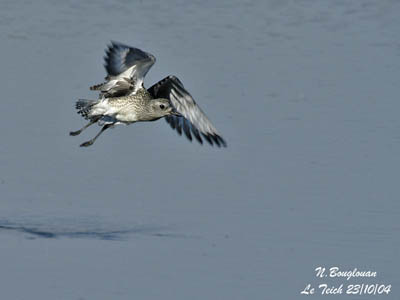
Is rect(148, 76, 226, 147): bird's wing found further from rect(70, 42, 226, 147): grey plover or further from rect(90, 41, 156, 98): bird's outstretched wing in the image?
rect(90, 41, 156, 98): bird's outstretched wing

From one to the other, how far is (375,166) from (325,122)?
56.9 inches

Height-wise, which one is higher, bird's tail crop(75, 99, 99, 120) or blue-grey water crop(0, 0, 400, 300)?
bird's tail crop(75, 99, 99, 120)

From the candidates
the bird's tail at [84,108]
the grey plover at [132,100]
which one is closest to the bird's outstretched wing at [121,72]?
the grey plover at [132,100]

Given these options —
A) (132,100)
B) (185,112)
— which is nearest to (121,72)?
(132,100)

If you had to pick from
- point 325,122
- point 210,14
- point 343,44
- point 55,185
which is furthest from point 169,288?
point 210,14

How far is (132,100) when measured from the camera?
11086 millimetres

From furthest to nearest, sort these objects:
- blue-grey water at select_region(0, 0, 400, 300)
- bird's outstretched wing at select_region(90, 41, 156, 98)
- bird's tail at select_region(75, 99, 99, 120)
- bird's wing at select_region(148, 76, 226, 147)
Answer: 1. bird's tail at select_region(75, 99, 99, 120)
2. bird's outstretched wing at select_region(90, 41, 156, 98)
3. bird's wing at select_region(148, 76, 226, 147)
4. blue-grey water at select_region(0, 0, 400, 300)

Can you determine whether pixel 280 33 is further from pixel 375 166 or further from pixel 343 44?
pixel 375 166

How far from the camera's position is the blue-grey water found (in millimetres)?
9055

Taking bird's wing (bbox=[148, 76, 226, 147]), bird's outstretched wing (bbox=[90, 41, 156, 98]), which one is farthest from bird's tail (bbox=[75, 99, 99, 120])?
bird's wing (bbox=[148, 76, 226, 147])

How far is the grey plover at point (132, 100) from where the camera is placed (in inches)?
431

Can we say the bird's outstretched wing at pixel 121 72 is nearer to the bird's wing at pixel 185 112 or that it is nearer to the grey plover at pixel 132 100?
the grey plover at pixel 132 100

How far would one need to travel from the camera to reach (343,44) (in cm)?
1641

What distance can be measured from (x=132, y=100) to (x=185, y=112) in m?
0.50
